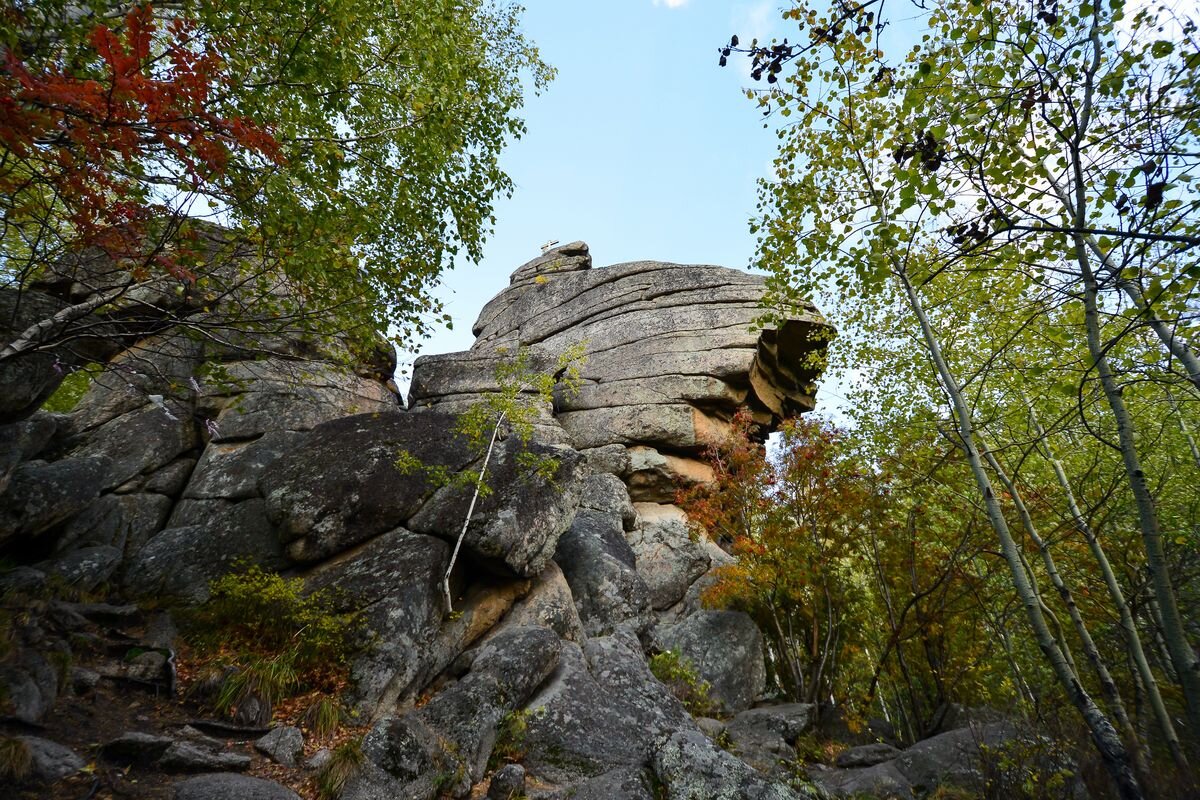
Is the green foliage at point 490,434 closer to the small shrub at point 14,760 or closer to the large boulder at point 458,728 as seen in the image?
the large boulder at point 458,728

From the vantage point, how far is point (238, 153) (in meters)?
6.85

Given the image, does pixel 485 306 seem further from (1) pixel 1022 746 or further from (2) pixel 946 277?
(1) pixel 1022 746

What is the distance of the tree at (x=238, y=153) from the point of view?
183 inches

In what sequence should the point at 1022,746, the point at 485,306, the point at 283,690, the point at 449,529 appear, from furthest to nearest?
the point at 485,306 → the point at 449,529 → the point at 283,690 → the point at 1022,746

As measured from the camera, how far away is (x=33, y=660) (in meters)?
6.02

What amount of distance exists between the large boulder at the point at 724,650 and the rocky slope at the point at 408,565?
0.16 feet

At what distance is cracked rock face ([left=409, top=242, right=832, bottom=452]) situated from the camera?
20250mm

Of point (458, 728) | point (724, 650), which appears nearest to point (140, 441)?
point (458, 728)

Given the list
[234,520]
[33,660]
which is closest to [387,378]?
[234,520]

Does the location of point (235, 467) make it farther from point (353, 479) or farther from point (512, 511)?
point (512, 511)

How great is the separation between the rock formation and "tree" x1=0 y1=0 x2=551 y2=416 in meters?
1.08

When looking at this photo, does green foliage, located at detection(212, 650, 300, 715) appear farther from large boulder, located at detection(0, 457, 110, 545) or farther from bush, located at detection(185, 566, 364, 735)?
large boulder, located at detection(0, 457, 110, 545)

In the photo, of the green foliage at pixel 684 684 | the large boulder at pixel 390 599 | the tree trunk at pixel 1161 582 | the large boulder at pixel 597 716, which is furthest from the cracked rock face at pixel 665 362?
the tree trunk at pixel 1161 582

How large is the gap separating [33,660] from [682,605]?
13457 millimetres
